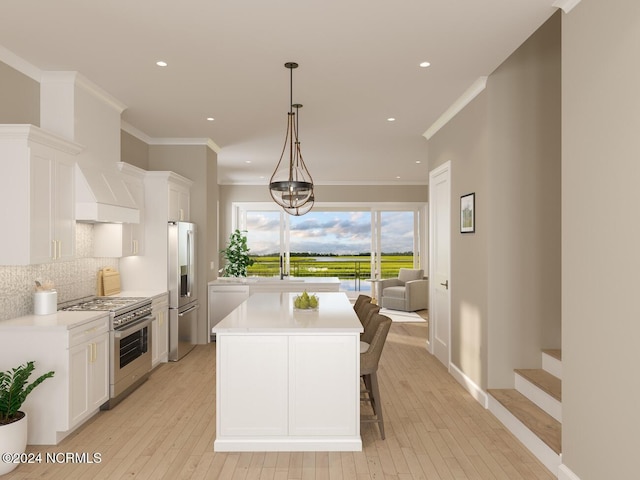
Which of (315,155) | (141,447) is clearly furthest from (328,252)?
(141,447)

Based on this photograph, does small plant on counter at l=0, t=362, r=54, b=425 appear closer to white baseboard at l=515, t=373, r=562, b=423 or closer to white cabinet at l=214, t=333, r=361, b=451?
white cabinet at l=214, t=333, r=361, b=451

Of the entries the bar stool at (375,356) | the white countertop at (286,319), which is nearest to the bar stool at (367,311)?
the white countertop at (286,319)

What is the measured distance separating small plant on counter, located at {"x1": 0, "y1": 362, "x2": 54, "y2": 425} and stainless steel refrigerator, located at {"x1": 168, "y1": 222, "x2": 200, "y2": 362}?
2500mm

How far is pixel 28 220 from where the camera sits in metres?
3.33

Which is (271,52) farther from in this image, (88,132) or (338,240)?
(338,240)

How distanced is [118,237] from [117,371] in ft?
5.00

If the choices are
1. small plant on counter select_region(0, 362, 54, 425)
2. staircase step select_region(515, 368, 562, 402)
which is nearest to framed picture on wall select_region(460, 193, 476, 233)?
staircase step select_region(515, 368, 562, 402)

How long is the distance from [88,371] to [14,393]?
67 cm

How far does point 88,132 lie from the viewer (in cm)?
420

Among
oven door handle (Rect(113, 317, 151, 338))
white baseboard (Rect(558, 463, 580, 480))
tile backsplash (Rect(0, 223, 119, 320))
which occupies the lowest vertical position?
white baseboard (Rect(558, 463, 580, 480))

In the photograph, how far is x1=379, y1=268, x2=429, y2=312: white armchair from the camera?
9.31 meters

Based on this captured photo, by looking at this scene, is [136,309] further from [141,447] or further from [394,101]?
[394,101]

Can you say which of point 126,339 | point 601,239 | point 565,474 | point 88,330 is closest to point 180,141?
point 126,339

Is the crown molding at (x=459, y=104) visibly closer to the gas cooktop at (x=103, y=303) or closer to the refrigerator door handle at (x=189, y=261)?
the refrigerator door handle at (x=189, y=261)
